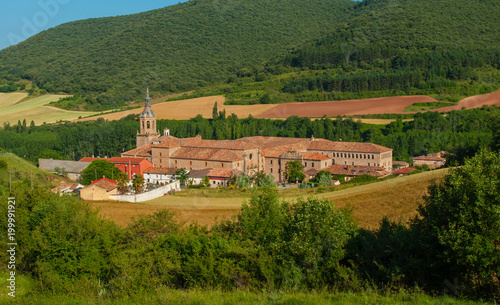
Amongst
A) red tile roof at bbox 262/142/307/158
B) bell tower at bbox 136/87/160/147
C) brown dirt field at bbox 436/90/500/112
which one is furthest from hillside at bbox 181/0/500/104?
red tile roof at bbox 262/142/307/158

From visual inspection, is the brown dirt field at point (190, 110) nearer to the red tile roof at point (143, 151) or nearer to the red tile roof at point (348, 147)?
the red tile roof at point (143, 151)

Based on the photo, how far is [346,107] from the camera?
84.2 m

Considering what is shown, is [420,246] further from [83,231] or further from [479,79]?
[479,79]

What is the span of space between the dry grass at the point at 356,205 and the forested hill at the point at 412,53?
2424 inches

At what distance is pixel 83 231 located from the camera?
52.9 ft

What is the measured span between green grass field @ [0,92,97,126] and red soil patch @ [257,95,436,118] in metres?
35.1

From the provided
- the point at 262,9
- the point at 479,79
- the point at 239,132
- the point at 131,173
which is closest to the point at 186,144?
the point at 131,173

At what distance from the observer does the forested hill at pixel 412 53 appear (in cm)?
9031

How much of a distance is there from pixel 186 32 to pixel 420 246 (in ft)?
506

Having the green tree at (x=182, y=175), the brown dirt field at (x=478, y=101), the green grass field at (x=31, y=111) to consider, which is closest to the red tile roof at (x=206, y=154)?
the green tree at (x=182, y=175)

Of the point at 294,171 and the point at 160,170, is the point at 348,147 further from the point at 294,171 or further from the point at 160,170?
the point at 160,170

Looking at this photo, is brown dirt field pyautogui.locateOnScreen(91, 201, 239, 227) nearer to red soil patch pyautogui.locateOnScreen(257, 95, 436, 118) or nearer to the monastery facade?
the monastery facade

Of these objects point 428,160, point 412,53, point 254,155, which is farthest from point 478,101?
point 254,155

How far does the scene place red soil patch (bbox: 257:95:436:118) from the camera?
3164 inches
